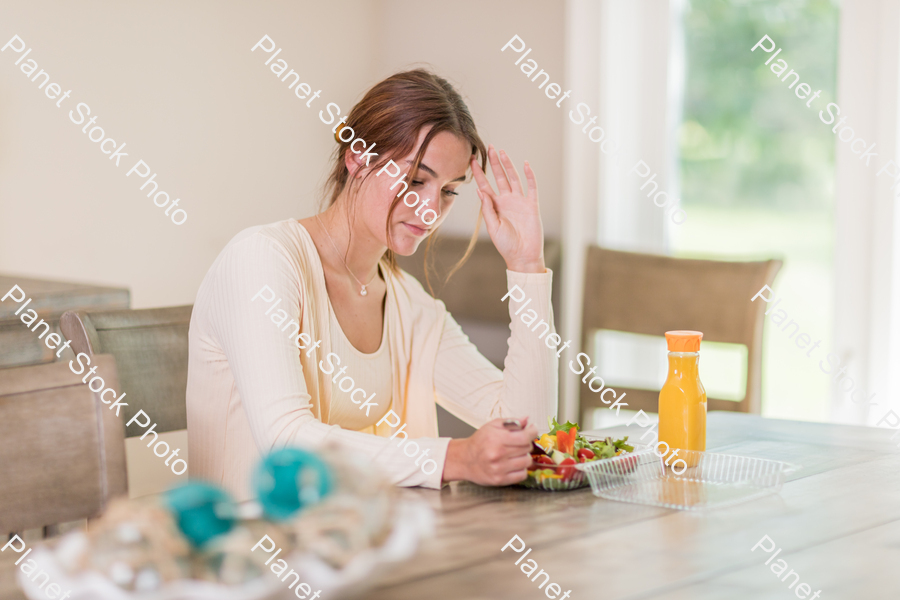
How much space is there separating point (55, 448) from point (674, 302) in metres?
1.63

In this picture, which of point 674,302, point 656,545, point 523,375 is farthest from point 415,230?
point 674,302

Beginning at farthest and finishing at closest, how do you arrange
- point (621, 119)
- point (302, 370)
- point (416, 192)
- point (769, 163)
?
point (621, 119)
point (769, 163)
point (416, 192)
point (302, 370)

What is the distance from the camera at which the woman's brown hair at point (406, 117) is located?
4.72 feet

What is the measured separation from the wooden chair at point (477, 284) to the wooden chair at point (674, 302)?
324mm

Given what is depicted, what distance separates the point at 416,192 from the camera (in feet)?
4.80

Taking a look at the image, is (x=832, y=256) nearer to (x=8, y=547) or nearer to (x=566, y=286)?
(x=566, y=286)

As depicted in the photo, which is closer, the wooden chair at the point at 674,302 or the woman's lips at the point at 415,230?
the woman's lips at the point at 415,230

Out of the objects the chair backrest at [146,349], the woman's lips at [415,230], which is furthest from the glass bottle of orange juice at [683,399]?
the chair backrest at [146,349]

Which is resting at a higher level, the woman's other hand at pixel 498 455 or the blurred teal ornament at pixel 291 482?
the blurred teal ornament at pixel 291 482

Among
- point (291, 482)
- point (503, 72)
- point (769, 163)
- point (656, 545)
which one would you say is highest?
point (503, 72)

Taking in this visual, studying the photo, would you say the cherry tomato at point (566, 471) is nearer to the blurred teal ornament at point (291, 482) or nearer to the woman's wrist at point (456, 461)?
the woman's wrist at point (456, 461)

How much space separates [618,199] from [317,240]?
4.71ft

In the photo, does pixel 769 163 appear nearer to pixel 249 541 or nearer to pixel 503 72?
pixel 503 72

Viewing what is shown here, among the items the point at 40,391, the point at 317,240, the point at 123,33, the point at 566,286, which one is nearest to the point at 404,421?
the point at 317,240
